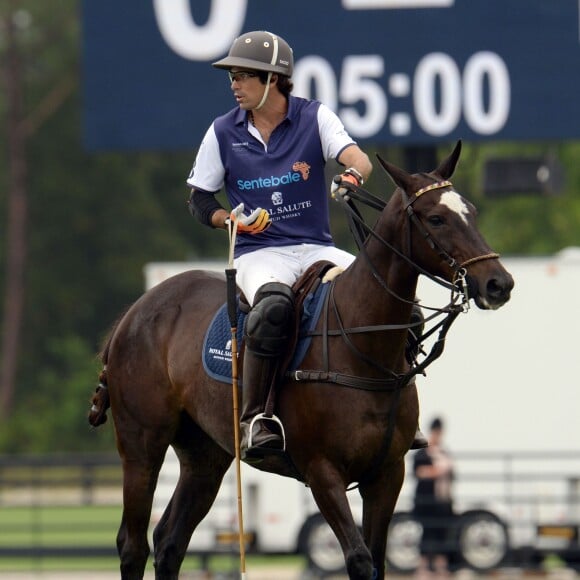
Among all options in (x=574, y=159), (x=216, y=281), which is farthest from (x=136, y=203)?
(x=216, y=281)

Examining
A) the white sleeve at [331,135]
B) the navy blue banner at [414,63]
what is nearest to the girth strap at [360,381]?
the white sleeve at [331,135]

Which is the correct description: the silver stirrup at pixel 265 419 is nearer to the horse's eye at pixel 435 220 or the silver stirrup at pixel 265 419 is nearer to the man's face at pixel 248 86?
the horse's eye at pixel 435 220

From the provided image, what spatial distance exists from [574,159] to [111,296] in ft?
47.4

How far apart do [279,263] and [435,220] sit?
1051 mm

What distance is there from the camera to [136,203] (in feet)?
145

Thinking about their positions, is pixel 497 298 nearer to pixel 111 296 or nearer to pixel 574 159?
pixel 574 159

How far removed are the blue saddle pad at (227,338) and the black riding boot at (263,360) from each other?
8 centimetres

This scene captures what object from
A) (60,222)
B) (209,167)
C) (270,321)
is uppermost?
(60,222)

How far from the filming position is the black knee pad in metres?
7.51

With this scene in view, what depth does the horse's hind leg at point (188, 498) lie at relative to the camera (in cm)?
857

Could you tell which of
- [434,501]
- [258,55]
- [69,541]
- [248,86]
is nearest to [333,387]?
[248,86]

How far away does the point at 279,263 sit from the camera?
7.87 meters

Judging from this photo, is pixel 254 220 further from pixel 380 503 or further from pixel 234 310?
pixel 380 503

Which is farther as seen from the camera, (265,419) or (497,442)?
(497,442)
